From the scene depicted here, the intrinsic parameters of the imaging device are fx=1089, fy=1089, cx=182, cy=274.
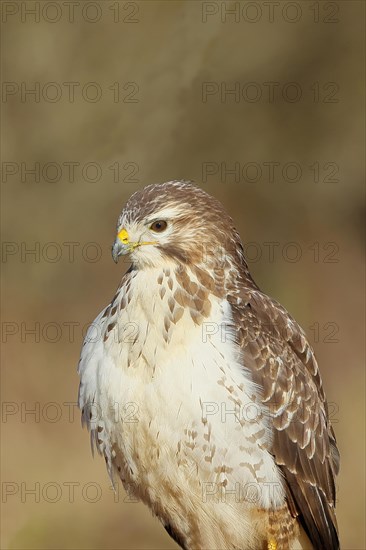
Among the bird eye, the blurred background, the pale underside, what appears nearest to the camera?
the pale underside

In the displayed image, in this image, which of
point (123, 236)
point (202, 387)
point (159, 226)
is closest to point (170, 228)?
point (159, 226)

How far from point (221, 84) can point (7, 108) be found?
2.06 metres

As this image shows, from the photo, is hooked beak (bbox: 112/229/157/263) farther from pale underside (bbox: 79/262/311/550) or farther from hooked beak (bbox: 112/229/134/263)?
pale underside (bbox: 79/262/311/550)

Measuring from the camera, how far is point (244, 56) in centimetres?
1048

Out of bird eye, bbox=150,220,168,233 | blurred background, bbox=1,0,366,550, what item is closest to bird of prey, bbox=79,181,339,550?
bird eye, bbox=150,220,168,233

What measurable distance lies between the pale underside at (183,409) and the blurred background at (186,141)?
487 cm

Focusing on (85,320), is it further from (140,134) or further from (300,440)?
(300,440)

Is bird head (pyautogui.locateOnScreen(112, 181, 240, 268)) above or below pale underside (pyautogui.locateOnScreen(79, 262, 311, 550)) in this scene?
above

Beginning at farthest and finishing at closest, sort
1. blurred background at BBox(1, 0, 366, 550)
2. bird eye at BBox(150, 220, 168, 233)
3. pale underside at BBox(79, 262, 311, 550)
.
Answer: blurred background at BBox(1, 0, 366, 550)
bird eye at BBox(150, 220, 168, 233)
pale underside at BBox(79, 262, 311, 550)

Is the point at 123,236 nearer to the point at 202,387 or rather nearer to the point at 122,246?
the point at 122,246

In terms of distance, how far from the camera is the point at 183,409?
14.7ft

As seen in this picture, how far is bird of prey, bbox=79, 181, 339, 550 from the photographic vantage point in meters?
4.52

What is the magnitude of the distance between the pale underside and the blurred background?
4.87m

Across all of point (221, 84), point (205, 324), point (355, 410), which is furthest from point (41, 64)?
point (205, 324)
